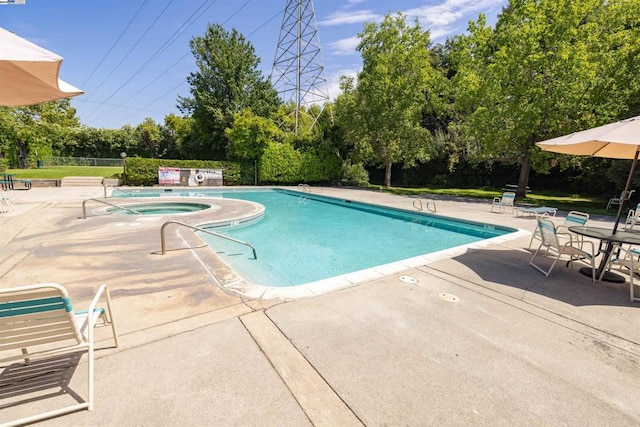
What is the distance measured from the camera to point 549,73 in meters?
14.2

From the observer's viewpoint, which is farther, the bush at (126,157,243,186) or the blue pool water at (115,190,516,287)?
the bush at (126,157,243,186)

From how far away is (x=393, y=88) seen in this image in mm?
20359

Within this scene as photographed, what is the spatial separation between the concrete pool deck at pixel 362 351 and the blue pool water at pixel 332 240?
7.41 feet

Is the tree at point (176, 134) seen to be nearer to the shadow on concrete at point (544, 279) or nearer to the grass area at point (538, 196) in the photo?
the grass area at point (538, 196)

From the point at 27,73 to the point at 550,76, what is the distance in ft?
63.9

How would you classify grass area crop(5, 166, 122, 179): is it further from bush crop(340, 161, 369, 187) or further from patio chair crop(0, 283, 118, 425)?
patio chair crop(0, 283, 118, 425)

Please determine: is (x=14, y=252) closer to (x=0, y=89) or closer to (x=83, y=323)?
(x=0, y=89)

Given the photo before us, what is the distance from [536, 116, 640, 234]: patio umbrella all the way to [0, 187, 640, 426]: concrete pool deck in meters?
2.12

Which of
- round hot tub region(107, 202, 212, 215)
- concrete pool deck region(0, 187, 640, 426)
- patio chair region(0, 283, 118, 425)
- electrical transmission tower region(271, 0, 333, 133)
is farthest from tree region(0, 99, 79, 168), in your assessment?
patio chair region(0, 283, 118, 425)

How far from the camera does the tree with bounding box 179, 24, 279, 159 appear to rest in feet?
87.0

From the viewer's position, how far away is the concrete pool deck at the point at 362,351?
79.7 inches

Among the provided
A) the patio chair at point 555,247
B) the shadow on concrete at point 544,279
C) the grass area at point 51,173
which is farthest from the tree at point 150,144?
the patio chair at point 555,247

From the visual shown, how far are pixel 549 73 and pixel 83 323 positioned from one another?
64.9 ft

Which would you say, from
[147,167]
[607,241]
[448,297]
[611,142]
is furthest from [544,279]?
[147,167]
